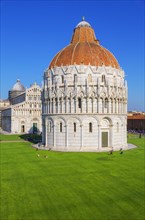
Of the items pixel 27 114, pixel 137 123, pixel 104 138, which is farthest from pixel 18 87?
pixel 104 138

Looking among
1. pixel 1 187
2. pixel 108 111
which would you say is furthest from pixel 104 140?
pixel 1 187

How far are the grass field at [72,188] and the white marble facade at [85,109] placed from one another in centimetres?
1043

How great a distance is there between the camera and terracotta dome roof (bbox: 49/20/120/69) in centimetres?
5981

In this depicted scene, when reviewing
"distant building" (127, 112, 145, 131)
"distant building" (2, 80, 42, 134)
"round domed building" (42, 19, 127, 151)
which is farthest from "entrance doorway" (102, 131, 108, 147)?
"distant building" (127, 112, 145, 131)

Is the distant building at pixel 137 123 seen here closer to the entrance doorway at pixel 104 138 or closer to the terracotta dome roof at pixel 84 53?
the terracotta dome roof at pixel 84 53

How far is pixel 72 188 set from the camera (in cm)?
2908

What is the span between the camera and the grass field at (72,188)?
22328 millimetres

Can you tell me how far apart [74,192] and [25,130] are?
8093cm

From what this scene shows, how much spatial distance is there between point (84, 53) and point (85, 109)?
12884mm

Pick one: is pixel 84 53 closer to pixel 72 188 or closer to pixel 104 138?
→ pixel 104 138

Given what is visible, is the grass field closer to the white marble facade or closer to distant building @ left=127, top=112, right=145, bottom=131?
the white marble facade

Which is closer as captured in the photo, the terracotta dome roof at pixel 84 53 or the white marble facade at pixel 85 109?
the white marble facade at pixel 85 109

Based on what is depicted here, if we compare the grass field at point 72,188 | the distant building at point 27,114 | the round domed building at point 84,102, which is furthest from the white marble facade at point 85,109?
the distant building at point 27,114

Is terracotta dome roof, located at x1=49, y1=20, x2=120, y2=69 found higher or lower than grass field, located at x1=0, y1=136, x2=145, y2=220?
higher
